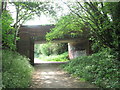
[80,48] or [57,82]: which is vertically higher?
[80,48]

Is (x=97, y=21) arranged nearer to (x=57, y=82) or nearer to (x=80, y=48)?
(x=57, y=82)

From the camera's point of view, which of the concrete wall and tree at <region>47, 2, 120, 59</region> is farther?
the concrete wall

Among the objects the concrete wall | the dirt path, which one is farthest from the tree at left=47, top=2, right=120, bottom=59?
the concrete wall

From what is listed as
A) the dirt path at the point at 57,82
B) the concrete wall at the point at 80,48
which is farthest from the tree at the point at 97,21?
the concrete wall at the point at 80,48

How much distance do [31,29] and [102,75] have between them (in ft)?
29.0

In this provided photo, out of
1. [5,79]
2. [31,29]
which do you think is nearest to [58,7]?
[5,79]

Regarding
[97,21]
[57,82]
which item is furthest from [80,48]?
[57,82]

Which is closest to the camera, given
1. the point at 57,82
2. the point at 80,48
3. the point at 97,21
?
the point at 97,21

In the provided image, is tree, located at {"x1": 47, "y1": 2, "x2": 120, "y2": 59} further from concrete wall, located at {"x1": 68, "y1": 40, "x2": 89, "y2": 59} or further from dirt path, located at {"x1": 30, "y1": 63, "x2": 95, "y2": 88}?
concrete wall, located at {"x1": 68, "y1": 40, "x2": 89, "y2": 59}

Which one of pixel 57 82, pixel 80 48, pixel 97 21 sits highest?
pixel 97 21

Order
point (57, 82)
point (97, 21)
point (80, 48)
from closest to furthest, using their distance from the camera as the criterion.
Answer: point (97, 21), point (57, 82), point (80, 48)

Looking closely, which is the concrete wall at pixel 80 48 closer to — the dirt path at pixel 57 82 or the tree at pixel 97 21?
the dirt path at pixel 57 82

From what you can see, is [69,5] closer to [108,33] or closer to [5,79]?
[108,33]

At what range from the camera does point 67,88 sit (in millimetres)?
5684
